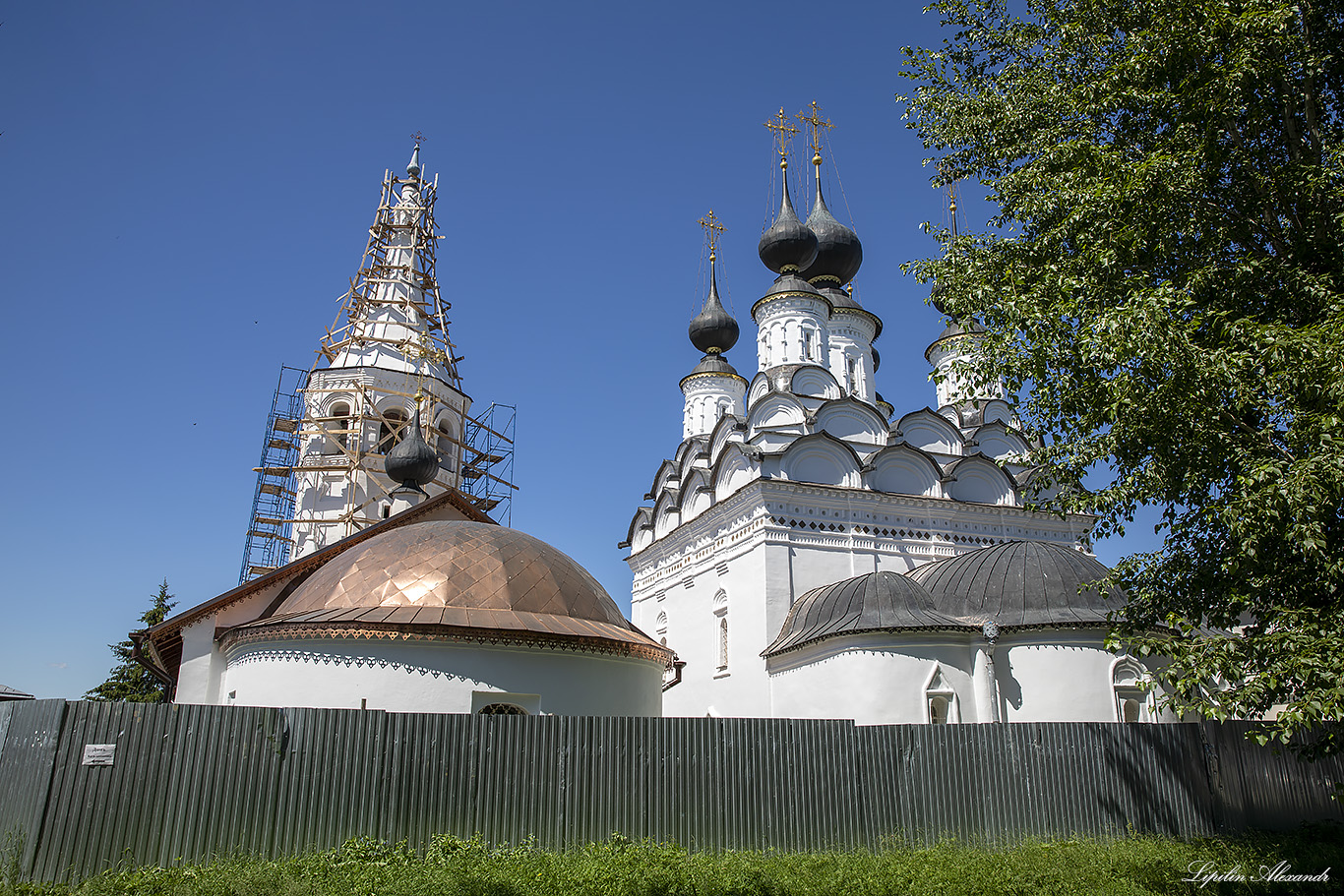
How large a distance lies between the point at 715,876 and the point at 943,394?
19.0 m

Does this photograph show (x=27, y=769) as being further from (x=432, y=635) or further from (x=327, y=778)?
(x=432, y=635)

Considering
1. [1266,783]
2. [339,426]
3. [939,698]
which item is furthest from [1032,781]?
[339,426]

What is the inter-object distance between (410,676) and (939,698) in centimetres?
777

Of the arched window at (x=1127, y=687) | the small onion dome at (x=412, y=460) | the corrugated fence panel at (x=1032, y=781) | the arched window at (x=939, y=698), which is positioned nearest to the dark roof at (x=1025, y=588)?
the arched window at (x=1127, y=687)

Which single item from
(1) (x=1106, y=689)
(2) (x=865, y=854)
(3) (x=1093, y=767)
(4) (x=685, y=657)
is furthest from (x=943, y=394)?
(2) (x=865, y=854)

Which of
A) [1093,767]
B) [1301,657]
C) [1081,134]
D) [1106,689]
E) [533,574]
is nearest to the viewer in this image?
[1301,657]

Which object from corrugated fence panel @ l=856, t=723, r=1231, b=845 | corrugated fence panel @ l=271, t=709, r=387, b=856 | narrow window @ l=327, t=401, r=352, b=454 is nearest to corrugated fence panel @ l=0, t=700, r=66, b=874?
corrugated fence panel @ l=271, t=709, r=387, b=856

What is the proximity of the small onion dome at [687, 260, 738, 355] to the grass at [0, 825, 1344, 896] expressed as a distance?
18.6 meters

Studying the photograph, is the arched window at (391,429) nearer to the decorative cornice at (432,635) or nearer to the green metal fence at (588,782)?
the decorative cornice at (432,635)

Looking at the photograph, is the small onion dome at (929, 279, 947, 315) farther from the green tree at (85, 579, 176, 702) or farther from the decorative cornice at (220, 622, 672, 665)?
the green tree at (85, 579, 176, 702)

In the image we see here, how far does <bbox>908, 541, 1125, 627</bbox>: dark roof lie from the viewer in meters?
12.7

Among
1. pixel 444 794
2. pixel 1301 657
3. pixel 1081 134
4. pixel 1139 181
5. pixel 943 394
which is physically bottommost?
pixel 444 794

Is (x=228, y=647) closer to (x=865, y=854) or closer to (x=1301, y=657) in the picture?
(x=865, y=854)

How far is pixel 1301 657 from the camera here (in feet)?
18.4
